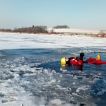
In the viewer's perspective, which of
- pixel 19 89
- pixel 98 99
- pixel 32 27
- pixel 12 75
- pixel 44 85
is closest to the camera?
pixel 98 99

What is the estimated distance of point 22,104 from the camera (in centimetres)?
716

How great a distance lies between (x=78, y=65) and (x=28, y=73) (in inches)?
155

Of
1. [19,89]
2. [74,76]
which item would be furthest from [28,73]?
[19,89]

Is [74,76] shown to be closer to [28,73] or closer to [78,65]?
[28,73]

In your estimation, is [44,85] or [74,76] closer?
[44,85]

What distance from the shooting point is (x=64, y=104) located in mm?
7391

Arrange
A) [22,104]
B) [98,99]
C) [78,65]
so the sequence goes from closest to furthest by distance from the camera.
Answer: [22,104]
[98,99]
[78,65]

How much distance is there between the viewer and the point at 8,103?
23.6 feet

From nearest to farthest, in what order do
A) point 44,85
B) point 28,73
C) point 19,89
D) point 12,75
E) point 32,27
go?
point 19,89 → point 44,85 → point 12,75 → point 28,73 → point 32,27

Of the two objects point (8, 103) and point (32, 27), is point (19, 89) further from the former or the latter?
point (32, 27)

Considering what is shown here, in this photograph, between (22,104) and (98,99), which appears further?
(98,99)

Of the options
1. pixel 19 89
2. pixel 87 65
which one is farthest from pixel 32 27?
pixel 19 89

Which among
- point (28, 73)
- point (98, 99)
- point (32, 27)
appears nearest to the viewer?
point (98, 99)

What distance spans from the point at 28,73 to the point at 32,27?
312 ft
